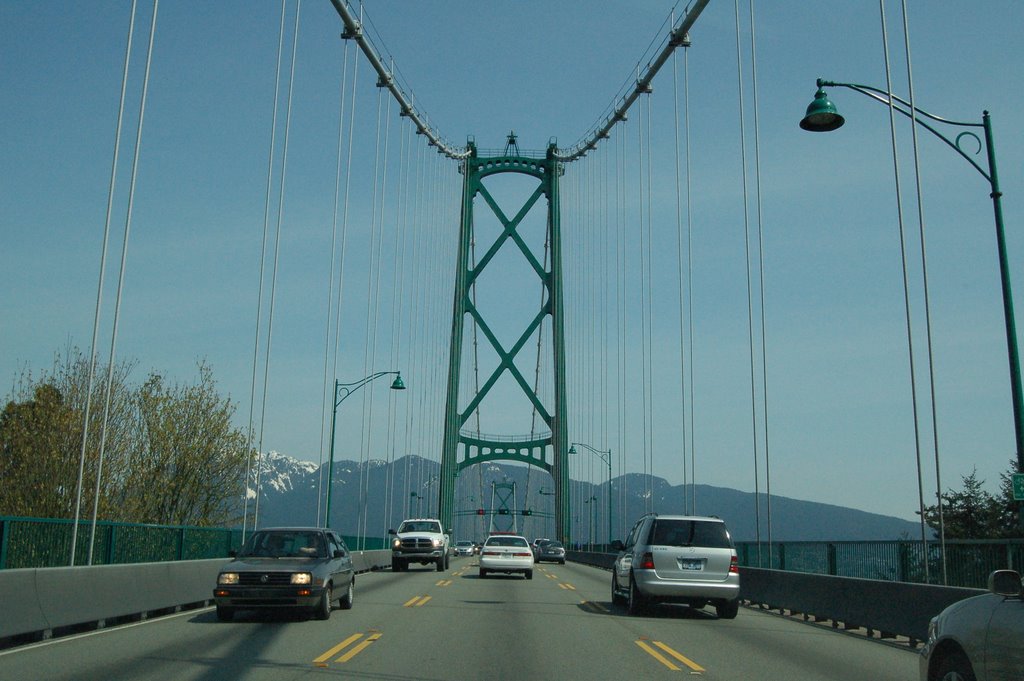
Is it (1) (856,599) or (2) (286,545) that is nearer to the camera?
(1) (856,599)

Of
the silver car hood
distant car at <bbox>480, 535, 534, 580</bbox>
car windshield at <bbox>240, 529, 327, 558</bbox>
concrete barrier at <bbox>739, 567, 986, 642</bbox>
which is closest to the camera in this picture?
concrete barrier at <bbox>739, 567, 986, 642</bbox>

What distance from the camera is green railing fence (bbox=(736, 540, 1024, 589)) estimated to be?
14508mm

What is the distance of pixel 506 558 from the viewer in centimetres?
3269

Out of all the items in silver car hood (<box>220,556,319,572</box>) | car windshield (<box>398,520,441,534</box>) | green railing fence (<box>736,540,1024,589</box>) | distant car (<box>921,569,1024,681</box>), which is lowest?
distant car (<box>921,569,1024,681</box>)

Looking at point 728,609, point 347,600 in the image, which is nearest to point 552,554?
point 728,609

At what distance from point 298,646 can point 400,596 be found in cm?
983

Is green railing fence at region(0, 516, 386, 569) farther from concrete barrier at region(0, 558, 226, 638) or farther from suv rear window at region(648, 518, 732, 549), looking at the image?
suv rear window at region(648, 518, 732, 549)

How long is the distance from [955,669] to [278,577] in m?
10.6

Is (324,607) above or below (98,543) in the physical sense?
below

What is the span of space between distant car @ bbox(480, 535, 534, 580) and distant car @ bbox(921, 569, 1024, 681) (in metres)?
25.9

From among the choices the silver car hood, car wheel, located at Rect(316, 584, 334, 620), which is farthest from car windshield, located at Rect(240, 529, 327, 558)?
car wheel, located at Rect(316, 584, 334, 620)

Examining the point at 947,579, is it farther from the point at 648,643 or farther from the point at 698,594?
the point at 648,643

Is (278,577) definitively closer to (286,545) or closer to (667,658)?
(286,545)

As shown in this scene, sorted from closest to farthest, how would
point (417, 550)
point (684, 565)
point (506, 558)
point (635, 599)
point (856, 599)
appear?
1. point (856, 599)
2. point (684, 565)
3. point (635, 599)
4. point (506, 558)
5. point (417, 550)
